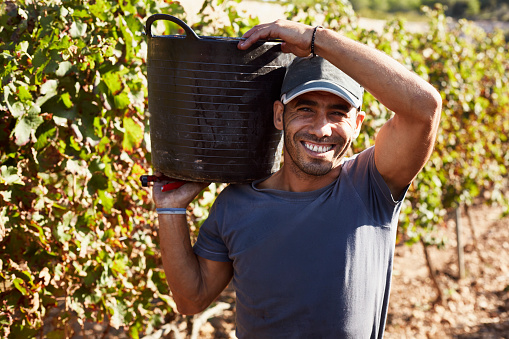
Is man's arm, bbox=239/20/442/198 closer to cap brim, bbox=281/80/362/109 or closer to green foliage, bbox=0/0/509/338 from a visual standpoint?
cap brim, bbox=281/80/362/109

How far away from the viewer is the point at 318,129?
193 centimetres

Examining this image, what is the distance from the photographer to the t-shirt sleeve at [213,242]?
212 cm

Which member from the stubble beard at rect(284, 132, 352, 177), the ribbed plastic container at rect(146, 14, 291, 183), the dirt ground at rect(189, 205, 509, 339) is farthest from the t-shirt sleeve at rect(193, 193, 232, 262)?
the dirt ground at rect(189, 205, 509, 339)

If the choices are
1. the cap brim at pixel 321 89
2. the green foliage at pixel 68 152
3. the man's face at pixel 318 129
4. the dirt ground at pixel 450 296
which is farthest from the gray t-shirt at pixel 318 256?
the dirt ground at pixel 450 296

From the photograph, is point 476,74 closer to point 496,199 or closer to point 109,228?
point 496,199

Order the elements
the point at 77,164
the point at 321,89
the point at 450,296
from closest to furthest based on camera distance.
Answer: the point at 321,89 < the point at 77,164 < the point at 450,296

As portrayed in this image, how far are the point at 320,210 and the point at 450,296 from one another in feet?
12.8

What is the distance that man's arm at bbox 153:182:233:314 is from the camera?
82.0 inches

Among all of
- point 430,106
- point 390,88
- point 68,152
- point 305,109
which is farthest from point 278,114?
point 68,152

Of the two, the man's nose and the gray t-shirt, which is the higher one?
the man's nose

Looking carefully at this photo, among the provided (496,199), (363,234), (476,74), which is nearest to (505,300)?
(496,199)

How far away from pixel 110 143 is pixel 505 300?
434 cm

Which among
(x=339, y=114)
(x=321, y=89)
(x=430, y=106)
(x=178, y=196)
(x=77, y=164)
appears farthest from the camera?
(x=77, y=164)

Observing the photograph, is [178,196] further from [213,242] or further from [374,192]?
[374,192]
